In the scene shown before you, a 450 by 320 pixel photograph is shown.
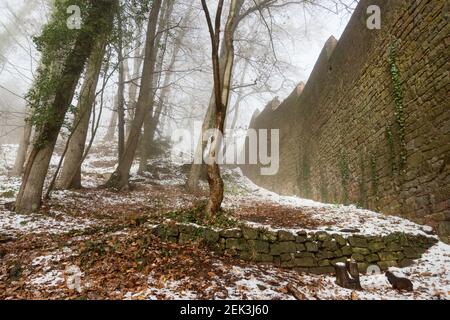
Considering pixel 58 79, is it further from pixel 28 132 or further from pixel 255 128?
pixel 255 128

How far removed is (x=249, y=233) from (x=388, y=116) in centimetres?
383

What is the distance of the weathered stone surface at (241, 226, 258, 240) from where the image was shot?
496 centimetres

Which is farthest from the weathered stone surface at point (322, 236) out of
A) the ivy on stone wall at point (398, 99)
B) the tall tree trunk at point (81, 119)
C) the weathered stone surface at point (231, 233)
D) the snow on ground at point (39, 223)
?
the tall tree trunk at point (81, 119)

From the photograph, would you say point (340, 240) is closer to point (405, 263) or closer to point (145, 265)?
point (405, 263)

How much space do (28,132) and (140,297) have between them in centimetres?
1051

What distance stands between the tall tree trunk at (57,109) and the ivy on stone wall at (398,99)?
6160mm

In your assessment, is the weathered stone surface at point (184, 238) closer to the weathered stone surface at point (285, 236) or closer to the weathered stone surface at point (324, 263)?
the weathered stone surface at point (285, 236)

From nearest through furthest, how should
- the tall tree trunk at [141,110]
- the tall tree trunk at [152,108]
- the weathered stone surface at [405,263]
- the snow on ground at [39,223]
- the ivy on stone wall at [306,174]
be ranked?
the weathered stone surface at [405,263] < the snow on ground at [39,223] < the tall tree trunk at [141,110] < the ivy on stone wall at [306,174] < the tall tree trunk at [152,108]

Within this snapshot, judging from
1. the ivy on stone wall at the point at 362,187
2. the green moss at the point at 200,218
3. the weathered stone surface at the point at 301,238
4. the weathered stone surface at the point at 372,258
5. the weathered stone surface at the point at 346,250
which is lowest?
the weathered stone surface at the point at 372,258

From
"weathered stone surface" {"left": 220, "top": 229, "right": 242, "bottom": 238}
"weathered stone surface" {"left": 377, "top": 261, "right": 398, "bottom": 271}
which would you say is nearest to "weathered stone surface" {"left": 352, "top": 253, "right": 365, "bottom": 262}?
"weathered stone surface" {"left": 377, "top": 261, "right": 398, "bottom": 271}

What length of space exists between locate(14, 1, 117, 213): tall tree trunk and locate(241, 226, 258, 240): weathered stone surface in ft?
13.7

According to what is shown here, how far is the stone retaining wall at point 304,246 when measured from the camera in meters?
4.80

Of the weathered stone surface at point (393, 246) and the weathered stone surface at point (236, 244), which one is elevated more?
the weathered stone surface at point (393, 246)

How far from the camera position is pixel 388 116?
6105mm
